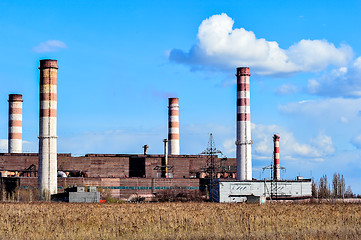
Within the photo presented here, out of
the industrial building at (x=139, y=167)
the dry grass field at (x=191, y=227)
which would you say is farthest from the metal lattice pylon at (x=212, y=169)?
the dry grass field at (x=191, y=227)

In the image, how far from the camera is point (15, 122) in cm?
7369

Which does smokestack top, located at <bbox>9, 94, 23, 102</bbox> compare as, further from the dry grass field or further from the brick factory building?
the dry grass field

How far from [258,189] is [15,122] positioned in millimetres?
33125

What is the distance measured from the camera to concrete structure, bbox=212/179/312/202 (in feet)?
198

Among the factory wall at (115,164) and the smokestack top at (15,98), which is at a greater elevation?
the smokestack top at (15,98)

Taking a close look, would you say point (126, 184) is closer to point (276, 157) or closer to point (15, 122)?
point (15, 122)

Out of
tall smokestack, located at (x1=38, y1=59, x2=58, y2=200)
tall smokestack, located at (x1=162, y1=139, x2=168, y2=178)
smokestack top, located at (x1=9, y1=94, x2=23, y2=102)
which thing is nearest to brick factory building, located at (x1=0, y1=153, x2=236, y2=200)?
tall smokestack, located at (x1=162, y1=139, x2=168, y2=178)

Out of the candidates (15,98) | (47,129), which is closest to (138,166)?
(47,129)

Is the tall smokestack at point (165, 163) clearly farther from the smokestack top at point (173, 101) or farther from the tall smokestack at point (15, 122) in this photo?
the tall smokestack at point (15, 122)

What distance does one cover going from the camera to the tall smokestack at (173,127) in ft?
257

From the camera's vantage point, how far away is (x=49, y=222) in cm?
2038

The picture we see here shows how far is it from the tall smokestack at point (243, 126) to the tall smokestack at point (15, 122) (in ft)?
95.2

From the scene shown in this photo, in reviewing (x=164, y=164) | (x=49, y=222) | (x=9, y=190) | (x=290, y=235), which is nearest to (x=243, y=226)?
(x=290, y=235)

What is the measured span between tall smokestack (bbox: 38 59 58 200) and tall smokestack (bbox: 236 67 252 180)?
2093cm
